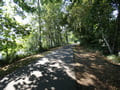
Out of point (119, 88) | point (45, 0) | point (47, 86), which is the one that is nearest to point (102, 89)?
point (119, 88)

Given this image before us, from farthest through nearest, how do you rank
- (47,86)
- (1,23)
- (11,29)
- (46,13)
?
(46,13)
(11,29)
(1,23)
(47,86)

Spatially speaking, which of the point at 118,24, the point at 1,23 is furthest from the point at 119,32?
the point at 1,23

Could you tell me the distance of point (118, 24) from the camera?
680cm

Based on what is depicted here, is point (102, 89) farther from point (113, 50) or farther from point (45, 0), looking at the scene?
point (113, 50)

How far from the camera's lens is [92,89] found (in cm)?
274

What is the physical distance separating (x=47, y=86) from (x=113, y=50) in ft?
24.3

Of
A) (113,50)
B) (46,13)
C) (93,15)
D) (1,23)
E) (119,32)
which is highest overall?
(46,13)

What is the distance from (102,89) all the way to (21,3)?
19.5 ft

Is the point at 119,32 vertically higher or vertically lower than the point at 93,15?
lower

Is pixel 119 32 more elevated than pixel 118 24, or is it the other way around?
pixel 118 24

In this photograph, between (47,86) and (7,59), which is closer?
A: (47,86)

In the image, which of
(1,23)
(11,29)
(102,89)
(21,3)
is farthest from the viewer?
(11,29)

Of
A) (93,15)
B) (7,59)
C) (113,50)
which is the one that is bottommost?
(7,59)

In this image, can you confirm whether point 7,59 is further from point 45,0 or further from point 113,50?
point 113,50
